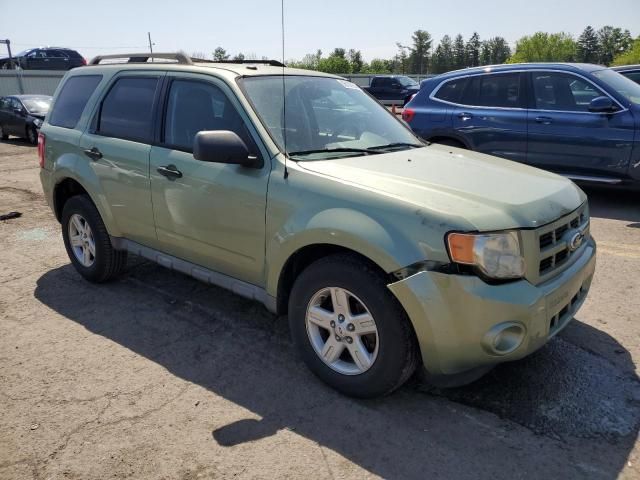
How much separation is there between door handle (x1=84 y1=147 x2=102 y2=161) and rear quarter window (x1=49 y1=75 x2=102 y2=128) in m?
0.42

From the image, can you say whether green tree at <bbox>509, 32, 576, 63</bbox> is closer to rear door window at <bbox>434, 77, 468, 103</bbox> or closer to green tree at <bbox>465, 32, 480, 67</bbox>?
green tree at <bbox>465, 32, 480, 67</bbox>

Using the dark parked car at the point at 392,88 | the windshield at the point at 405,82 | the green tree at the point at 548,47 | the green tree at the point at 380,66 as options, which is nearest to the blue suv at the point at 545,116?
the dark parked car at the point at 392,88

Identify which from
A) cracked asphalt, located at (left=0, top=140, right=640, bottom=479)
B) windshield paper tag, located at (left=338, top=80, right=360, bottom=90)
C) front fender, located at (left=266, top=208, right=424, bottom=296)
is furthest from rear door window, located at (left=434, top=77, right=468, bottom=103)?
front fender, located at (left=266, top=208, right=424, bottom=296)

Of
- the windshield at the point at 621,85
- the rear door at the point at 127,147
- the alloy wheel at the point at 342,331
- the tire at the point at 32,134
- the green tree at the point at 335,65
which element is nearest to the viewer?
the alloy wheel at the point at 342,331

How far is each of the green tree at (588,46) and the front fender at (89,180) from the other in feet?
405

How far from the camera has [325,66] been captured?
7306cm

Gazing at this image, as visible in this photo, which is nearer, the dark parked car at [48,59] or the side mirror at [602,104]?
the side mirror at [602,104]

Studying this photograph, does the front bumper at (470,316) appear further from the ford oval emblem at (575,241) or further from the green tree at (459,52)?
the green tree at (459,52)

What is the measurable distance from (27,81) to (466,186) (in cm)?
3001

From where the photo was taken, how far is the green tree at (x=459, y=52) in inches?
4833

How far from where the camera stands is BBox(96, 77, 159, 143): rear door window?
4145mm

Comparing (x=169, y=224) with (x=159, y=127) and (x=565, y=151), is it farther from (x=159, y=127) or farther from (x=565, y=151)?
(x=565, y=151)

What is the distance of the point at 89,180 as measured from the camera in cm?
452

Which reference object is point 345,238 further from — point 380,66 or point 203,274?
point 380,66
